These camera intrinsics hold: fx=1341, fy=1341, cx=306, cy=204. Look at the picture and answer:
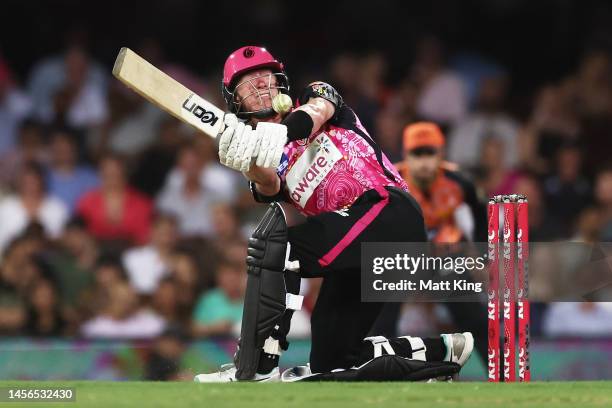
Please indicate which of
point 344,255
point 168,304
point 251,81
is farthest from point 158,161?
point 344,255

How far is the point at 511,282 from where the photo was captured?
6270mm

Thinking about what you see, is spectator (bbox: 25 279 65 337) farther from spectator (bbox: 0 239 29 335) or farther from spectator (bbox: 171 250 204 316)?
spectator (bbox: 171 250 204 316)

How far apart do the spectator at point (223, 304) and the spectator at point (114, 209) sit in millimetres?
1200

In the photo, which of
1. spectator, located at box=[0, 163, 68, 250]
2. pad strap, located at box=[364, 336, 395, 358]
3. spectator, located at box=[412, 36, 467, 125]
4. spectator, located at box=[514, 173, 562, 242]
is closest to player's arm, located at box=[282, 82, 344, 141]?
pad strap, located at box=[364, 336, 395, 358]

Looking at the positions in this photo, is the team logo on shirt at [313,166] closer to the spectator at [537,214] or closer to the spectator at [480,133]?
the spectator at [537,214]

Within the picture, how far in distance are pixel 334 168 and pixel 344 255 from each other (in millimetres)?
464

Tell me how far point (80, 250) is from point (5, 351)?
1.60 metres

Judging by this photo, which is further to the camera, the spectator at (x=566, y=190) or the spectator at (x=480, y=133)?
the spectator at (x=480, y=133)

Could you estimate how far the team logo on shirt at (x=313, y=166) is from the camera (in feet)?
21.5

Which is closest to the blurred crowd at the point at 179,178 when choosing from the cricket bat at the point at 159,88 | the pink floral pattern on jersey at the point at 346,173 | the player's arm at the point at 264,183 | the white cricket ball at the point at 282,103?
the player's arm at the point at 264,183

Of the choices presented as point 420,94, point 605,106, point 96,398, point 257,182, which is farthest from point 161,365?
point 605,106

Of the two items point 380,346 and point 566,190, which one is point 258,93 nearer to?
point 380,346

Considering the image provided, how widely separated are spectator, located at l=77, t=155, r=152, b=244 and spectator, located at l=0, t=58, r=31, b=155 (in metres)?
1.12

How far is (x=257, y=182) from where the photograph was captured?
264 inches
